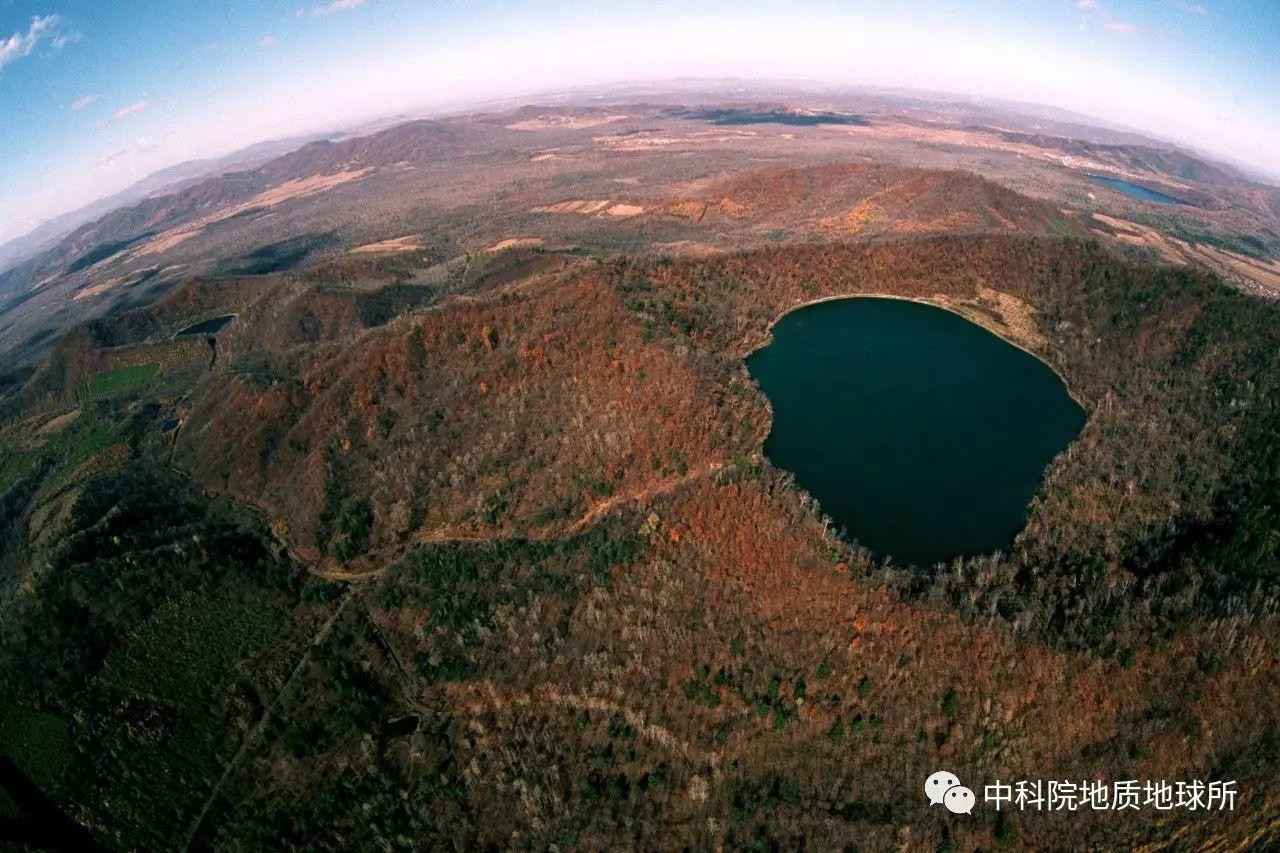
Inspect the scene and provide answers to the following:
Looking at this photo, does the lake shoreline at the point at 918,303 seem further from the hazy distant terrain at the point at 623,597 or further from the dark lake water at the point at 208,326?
the dark lake water at the point at 208,326

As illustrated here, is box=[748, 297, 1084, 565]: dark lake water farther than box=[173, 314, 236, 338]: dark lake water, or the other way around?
box=[173, 314, 236, 338]: dark lake water

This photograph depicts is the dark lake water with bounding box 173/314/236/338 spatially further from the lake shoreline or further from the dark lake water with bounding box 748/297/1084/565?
the dark lake water with bounding box 748/297/1084/565

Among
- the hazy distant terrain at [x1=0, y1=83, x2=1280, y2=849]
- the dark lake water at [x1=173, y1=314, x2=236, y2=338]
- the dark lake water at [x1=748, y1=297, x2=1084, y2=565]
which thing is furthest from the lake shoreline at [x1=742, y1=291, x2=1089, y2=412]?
the dark lake water at [x1=173, y1=314, x2=236, y2=338]

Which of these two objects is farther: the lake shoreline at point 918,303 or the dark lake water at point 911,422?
the lake shoreline at point 918,303

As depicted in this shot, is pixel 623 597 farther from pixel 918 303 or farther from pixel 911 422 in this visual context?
pixel 918 303

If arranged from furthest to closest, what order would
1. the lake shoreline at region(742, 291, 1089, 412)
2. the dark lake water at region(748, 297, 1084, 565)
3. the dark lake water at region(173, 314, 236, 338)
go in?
the dark lake water at region(173, 314, 236, 338) < the lake shoreline at region(742, 291, 1089, 412) < the dark lake water at region(748, 297, 1084, 565)

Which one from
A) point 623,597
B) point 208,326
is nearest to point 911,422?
point 623,597

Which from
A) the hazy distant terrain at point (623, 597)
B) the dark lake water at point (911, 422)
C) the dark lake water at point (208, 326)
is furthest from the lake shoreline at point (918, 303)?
the dark lake water at point (208, 326)

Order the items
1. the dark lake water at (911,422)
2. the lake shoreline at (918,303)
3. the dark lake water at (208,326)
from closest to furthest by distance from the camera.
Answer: the dark lake water at (911,422) < the lake shoreline at (918,303) < the dark lake water at (208,326)
